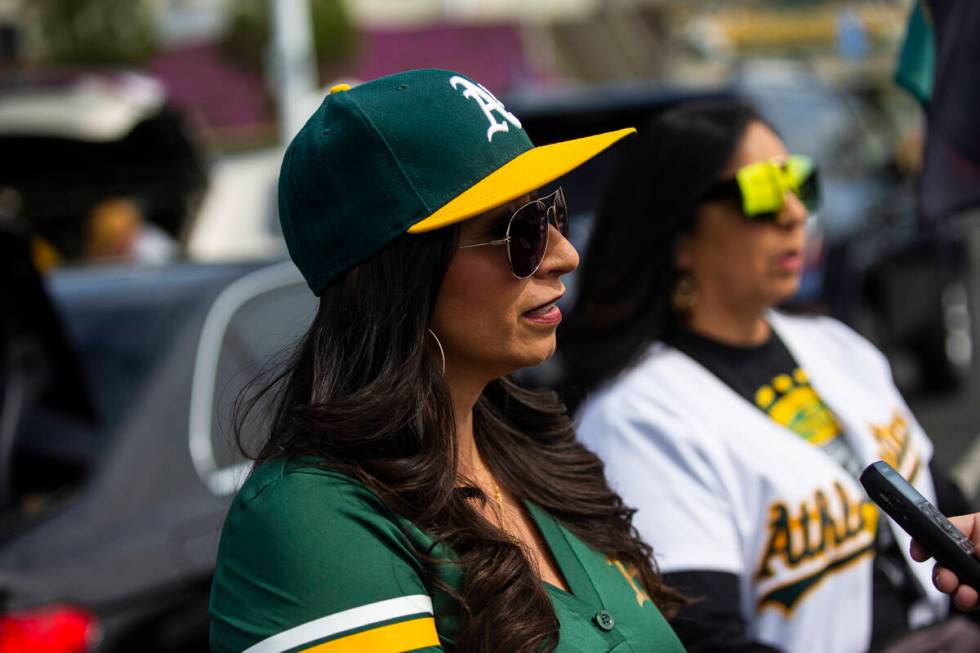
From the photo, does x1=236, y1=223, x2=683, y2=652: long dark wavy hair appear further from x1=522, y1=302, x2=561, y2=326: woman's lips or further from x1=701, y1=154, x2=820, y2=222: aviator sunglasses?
x1=701, y1=154, x2=820, y2=222: aviator sunglasses

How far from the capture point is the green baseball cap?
177 centimetres

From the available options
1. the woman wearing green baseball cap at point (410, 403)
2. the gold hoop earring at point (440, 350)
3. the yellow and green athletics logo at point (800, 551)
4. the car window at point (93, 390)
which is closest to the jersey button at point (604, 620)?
the woman wearing green baseball cap at point (410, 403)

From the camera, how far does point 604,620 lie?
1.86 metres

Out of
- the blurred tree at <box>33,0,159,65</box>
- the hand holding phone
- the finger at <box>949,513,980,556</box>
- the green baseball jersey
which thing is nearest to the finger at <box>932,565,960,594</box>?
the hand holding phone

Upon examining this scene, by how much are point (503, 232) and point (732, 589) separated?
3.22ft

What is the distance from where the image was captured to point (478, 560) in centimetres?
175

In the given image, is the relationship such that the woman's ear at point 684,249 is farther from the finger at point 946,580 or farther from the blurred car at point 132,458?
the finger at point 946,580

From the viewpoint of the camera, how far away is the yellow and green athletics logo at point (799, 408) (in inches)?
110

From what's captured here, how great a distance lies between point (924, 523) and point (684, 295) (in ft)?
4.10

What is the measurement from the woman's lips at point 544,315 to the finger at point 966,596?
68 cm

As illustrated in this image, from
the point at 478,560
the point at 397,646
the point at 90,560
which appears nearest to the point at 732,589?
the point at 478,560

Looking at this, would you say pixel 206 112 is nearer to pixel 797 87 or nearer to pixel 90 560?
pixel 797 87

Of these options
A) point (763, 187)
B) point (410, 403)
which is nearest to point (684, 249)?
point (763, 187)

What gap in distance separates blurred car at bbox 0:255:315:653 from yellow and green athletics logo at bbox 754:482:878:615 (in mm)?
1196
